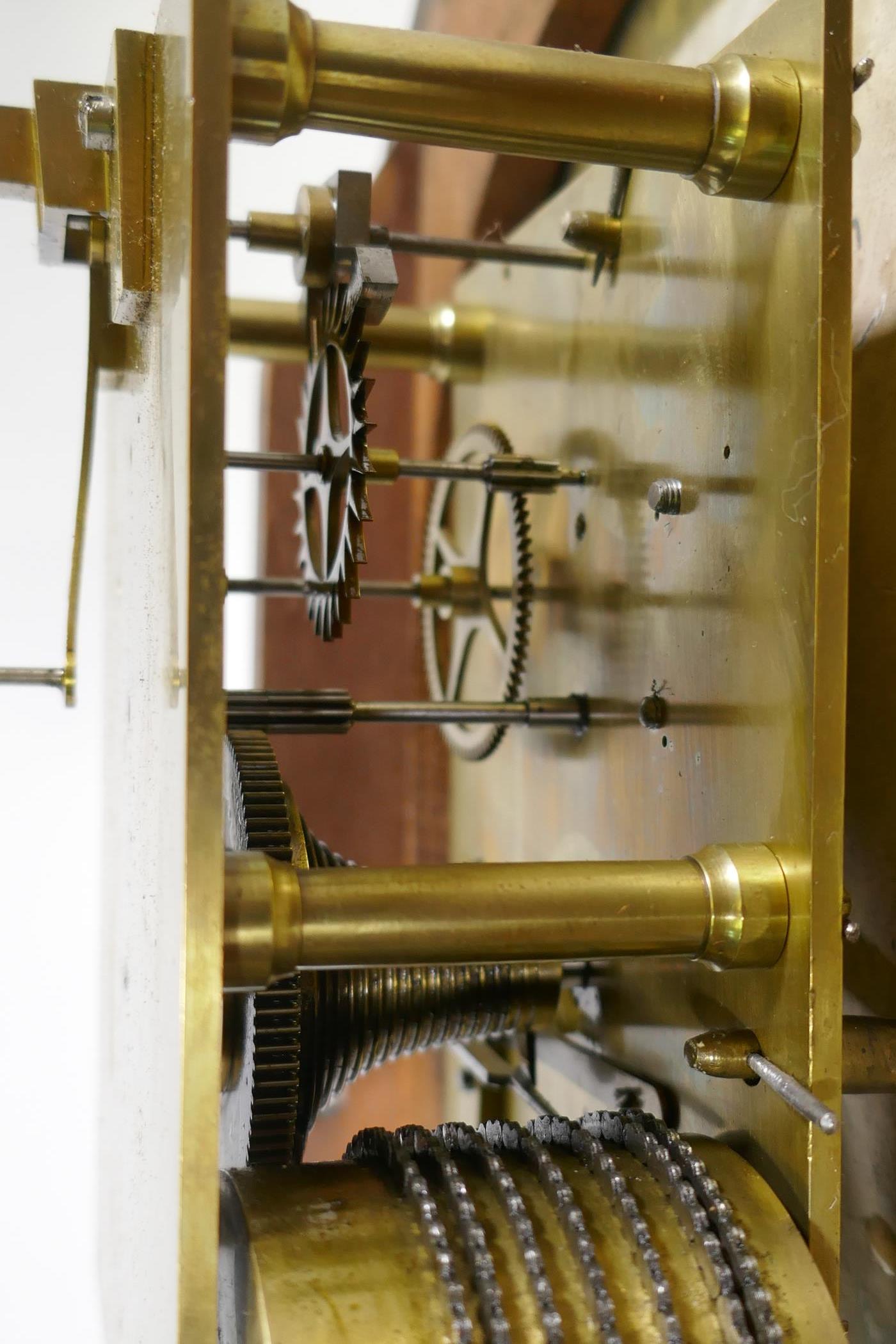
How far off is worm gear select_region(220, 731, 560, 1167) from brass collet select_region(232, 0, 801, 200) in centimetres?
36

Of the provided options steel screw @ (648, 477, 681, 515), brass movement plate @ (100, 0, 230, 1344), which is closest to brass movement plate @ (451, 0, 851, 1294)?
steel screw @ (648, 477, 681, 515)

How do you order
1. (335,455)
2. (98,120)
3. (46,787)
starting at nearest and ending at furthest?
(98,120), (335,455), (46,787)

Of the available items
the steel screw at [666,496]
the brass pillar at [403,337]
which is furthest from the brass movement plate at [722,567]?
the brass pillar at [403,337]

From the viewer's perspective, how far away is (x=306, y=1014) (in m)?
0.81

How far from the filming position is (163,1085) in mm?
590

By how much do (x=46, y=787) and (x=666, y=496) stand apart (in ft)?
1.97

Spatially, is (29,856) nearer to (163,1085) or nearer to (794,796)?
(163,1085)

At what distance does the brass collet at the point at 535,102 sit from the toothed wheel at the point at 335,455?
146 millimetres

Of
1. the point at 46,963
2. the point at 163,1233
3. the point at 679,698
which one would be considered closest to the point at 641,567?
the point at 679,698

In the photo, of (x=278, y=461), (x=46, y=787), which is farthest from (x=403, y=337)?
(x=46, y=787)

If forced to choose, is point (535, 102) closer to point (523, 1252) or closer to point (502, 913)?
point (502, 913)

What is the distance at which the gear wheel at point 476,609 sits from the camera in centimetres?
111

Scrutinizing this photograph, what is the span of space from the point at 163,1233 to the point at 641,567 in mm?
499

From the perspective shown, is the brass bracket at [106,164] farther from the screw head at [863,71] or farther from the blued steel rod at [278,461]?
the screw head at [863,71]
